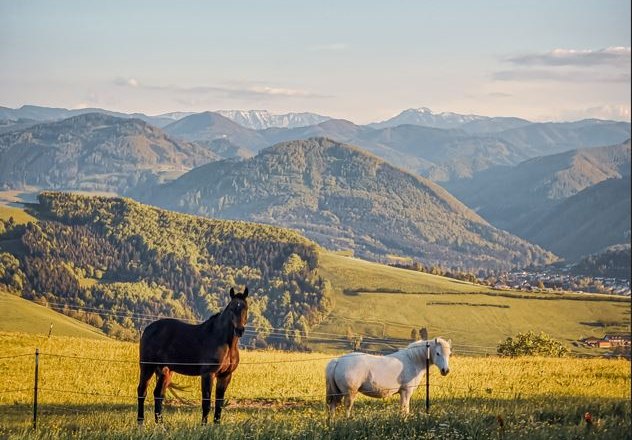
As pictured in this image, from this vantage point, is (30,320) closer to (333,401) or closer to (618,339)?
(333,401)

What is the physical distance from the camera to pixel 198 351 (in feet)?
63.9

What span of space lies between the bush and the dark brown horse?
35.5m

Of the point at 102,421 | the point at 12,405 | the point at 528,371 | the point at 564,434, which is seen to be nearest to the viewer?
the point at 564,434

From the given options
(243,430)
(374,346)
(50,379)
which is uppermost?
(243,430)

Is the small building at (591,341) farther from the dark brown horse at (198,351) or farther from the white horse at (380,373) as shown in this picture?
the dark brown horse at (198,351)

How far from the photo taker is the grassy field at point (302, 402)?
16.0m

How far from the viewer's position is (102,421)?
18.2 m

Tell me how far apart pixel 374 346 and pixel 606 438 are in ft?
507

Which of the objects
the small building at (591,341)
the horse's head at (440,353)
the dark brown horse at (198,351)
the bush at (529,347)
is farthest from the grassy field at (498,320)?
the dark brown horse at (198,351)

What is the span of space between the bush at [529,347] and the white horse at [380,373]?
107ft

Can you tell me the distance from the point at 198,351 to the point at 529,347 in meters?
38.7

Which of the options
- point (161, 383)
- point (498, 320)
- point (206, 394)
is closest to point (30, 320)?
point (161, 383)

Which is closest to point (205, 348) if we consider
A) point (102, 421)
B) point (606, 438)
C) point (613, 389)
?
point (102, 421)

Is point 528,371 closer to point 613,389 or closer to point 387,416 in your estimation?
point 613,389
